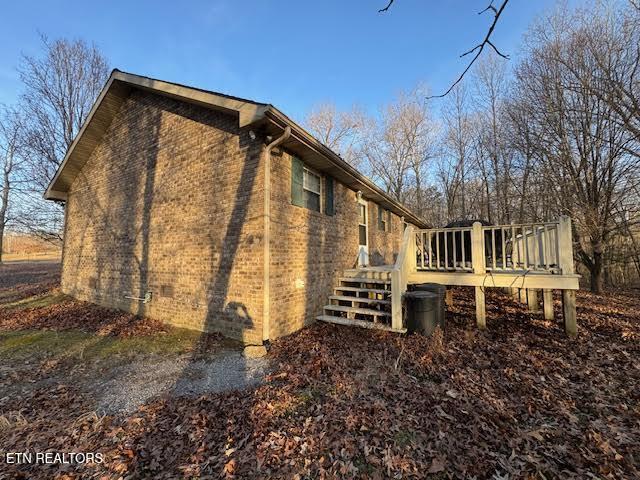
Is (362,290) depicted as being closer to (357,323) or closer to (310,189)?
(357,323)

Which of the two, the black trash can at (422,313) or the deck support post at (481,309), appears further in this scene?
the deck support post at (481,309)

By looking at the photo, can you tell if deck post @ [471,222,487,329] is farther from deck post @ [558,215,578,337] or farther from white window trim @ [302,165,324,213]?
white window trim @ [302,165,324,213]

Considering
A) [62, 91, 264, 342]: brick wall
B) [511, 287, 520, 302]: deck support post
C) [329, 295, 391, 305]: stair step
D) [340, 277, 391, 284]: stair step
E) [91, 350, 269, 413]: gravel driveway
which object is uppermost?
[62, 91, 264, 342]: brick wall

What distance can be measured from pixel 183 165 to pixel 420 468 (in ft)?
23.5

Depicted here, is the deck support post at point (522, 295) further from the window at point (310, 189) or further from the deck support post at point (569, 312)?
the window at point (310, 189)

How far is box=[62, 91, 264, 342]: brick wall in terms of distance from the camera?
5695 millimetres

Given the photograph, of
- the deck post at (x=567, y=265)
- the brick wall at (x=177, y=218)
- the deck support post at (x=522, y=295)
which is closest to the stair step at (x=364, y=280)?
the brick wall at (x=177, y=218)

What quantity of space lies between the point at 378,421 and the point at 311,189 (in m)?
5.22

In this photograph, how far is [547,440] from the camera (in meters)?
2.64

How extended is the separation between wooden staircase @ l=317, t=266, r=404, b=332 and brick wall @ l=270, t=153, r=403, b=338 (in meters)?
0.32

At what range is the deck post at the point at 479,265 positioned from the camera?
616cm

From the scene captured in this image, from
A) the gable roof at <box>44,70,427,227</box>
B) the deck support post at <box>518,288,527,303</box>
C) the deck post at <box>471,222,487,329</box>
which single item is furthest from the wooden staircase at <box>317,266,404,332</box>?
the deck support post at <box>518,288,527,303</box>

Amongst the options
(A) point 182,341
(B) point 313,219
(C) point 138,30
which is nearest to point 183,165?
(B) point 313,219

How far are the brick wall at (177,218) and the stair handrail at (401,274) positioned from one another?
269 cm
